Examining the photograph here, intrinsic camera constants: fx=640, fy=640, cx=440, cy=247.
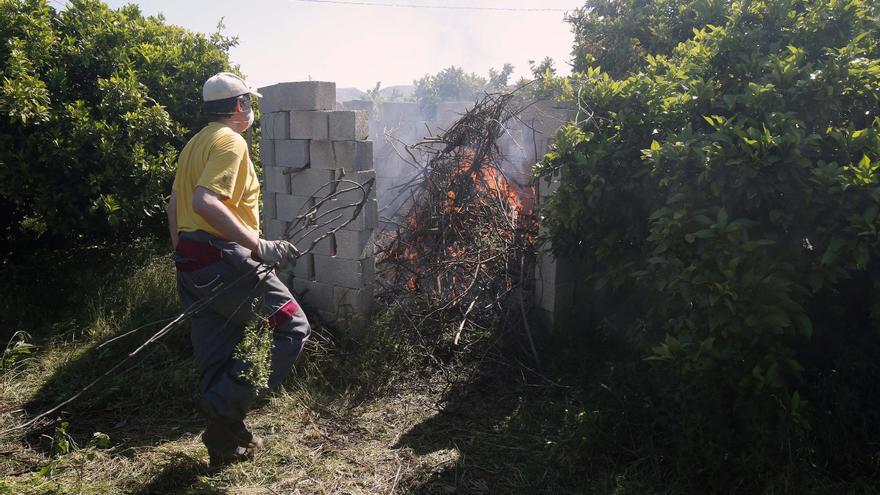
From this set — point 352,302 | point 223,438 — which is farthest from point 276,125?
point 223,438

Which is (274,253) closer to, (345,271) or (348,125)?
(345,271)

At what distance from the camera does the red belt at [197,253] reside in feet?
10.5

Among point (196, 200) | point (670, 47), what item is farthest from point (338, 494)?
point (670, 47)

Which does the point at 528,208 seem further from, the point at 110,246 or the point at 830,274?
the point at 110,246

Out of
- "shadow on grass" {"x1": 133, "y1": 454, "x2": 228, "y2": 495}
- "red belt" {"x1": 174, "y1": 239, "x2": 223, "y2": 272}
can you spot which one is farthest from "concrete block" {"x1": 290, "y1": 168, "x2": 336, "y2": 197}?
"shadow on grass" {"x1": 133, "y1": 454, "x2": 228, "y2": 495}

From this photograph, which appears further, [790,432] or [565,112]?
[565,112]

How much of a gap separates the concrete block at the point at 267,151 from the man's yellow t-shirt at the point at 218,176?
6.33 feet

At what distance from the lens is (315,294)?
511cm

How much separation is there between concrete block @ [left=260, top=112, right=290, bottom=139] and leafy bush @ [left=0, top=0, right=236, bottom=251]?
0.95m

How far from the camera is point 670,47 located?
19.5 ft

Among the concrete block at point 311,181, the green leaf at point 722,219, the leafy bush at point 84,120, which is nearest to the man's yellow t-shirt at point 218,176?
the concrete block at point 311,181

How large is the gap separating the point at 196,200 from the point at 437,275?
8.46 ft

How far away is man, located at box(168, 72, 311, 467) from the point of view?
310 cm

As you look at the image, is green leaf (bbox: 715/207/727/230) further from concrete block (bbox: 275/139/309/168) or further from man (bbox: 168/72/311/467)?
concrete block (bbox: 275/139/309/168)
